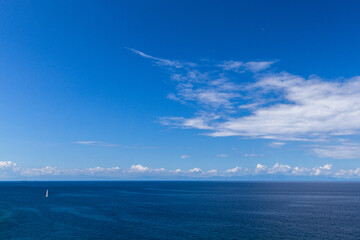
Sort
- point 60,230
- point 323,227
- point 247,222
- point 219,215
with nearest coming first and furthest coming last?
1. point 60,230
2. point 323,227
3. point 247,222
4. point 219,215

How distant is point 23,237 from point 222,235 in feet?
148

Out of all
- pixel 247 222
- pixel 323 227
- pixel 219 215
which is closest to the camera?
pixel 323 227

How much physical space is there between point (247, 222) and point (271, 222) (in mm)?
7172

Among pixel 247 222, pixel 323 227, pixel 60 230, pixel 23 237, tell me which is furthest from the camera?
pixel 247 222

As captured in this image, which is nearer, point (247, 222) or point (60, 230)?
point (60, 230)

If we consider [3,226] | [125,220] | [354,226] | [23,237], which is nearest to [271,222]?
[354,226]

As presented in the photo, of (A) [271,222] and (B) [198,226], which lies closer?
(B) [198,226]

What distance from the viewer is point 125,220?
249 ft

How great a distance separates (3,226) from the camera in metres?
65.2

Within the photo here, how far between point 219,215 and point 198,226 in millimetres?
19654

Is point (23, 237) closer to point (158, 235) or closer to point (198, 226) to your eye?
point (158, 235)

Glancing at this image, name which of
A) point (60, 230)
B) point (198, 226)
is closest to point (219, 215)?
point (198, 226)

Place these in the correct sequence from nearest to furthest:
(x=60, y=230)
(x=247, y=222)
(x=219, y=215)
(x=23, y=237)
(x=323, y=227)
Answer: (x=23, y=237), (x=60, y=230), (x=323, y=227), (x=247, y=222), (x=219, y=215)

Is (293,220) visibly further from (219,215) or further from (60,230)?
(60,230)
